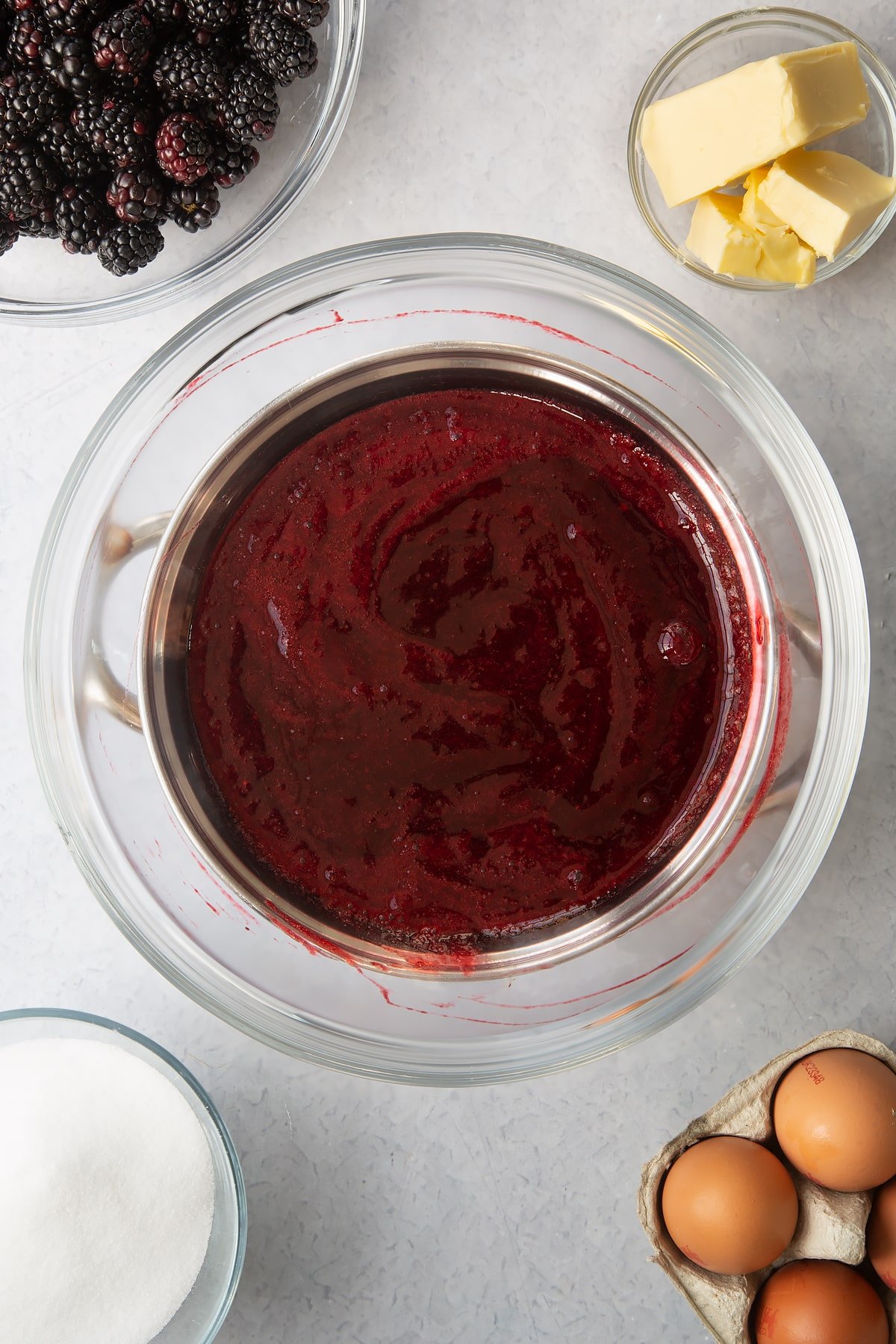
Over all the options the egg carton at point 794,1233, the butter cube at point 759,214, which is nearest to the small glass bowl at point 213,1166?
the egg carton at point 794,1233

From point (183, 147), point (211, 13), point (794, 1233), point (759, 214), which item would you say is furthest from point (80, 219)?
point (794, 1233)

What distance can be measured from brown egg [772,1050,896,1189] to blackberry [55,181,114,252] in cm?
133

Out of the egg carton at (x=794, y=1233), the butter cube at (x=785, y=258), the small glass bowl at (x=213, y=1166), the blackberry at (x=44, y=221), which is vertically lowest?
the egg carton at (x=794, y=1233)

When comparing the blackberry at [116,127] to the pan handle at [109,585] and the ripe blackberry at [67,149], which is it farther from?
the pan handle at [109,585]

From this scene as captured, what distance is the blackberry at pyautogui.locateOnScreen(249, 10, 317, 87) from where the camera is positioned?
1.10 m

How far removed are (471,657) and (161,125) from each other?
2.42 feet

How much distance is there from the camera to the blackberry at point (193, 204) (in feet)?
3.76

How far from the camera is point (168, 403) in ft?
3.84

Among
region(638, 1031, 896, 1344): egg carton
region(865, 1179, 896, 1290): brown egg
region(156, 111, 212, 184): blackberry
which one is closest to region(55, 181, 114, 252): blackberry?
region(156, 111, 212, 184): blackberry

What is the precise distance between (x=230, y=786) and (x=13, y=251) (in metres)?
0.77

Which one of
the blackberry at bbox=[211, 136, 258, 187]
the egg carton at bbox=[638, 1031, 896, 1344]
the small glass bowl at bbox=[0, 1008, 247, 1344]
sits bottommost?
the egg carton at bbox=[638, 1031, 896, 1344]

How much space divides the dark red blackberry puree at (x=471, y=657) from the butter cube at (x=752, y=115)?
312mm

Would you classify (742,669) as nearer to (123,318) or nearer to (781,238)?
(781,238)

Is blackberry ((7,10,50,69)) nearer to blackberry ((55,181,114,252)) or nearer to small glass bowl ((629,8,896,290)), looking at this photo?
blackberry ((55,181,114,252))
